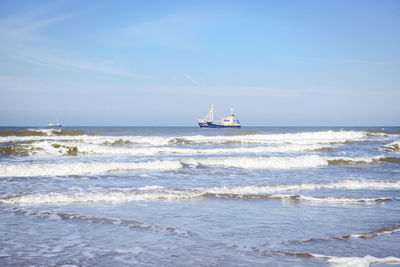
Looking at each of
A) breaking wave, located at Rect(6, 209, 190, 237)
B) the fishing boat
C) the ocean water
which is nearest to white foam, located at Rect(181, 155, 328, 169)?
the ocean water

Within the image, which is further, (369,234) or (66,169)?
(66,169)

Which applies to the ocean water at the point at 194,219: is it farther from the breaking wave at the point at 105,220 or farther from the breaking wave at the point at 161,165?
the breaking wave at the point at 161,165

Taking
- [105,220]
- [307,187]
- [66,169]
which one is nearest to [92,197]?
[105,220]

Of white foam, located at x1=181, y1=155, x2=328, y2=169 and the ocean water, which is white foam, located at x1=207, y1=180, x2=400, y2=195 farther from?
white foam, located at x1=181, y1=155, x2=328, y2=169

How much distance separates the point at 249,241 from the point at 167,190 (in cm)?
460

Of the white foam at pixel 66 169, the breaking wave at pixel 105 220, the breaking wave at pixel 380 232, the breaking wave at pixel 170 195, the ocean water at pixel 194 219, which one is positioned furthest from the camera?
the white foam at pixel 66 169

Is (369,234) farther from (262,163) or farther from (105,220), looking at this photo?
(262,163)

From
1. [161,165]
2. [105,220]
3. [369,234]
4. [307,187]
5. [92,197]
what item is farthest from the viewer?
[161,165]

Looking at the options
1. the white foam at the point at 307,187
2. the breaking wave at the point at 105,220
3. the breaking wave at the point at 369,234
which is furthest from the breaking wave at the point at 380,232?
the white foam at the point at 307,187

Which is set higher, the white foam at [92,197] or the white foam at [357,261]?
the white foam at [357,261]

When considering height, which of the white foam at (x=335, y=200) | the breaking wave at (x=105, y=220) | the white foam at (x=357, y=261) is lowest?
the breaking wave at (x=105, y=220)

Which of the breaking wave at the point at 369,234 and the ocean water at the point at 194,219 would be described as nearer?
the ocean water at the point at 194,219

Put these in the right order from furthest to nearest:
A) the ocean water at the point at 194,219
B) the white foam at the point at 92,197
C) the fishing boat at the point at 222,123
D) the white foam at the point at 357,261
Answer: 1. the fishing boat at the point at 222,123
2. the white foam at the point at 92,197
3. the ocean water at the point at 194,219
4. the white foam at the point at 357,261

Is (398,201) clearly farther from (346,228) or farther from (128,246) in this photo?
(128,246)
